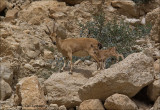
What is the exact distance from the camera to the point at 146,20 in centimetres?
1377

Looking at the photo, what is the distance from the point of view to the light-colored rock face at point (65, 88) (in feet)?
26.3

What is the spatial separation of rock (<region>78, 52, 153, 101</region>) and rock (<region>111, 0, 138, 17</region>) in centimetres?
797

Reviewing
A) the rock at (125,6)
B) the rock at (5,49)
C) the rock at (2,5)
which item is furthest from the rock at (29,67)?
the rock at (125,6)

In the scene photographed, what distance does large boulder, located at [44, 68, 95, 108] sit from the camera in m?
8.03

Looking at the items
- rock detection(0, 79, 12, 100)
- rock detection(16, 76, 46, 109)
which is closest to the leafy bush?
rock detection(0, 79, 12, 100)

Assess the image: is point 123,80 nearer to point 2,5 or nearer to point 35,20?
point 35,20

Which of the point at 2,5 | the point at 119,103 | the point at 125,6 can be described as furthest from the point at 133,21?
the point at 119,103

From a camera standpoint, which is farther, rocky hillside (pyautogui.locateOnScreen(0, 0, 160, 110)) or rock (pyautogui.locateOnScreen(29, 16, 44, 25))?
rock (pyautogui.locateOnScreen(29, 16, 44, 25))

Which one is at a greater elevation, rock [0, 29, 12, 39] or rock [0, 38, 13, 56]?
rock [0, 29, 12, 39]

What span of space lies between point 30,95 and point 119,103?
222 cm

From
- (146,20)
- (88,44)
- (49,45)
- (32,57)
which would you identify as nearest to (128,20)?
(146,20)

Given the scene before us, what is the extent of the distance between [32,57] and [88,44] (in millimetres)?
3989

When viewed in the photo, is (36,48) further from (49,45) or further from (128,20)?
(128,20)

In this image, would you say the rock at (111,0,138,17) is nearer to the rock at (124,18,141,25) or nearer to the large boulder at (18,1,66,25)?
the rock at (124,18,141,25)
